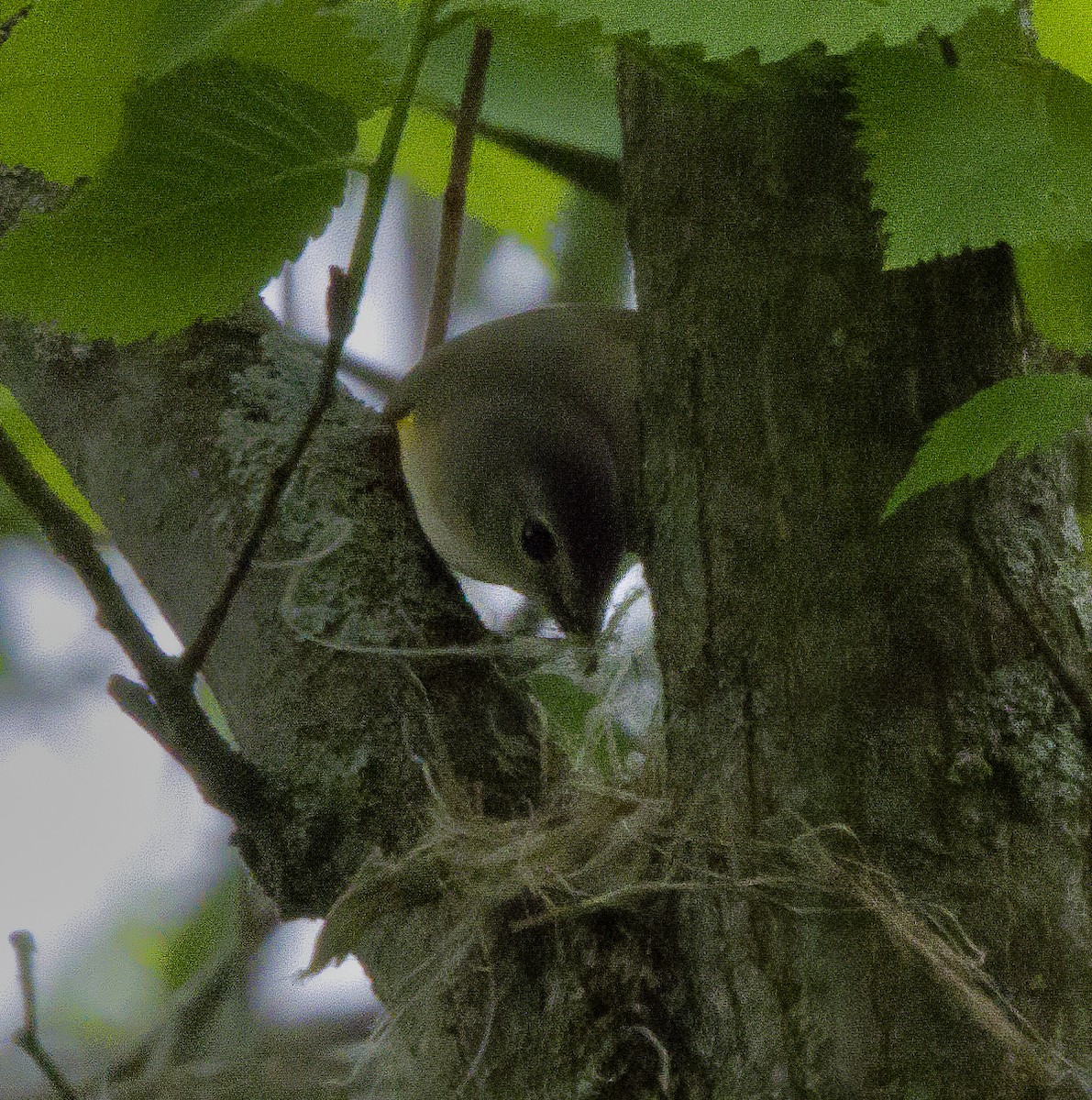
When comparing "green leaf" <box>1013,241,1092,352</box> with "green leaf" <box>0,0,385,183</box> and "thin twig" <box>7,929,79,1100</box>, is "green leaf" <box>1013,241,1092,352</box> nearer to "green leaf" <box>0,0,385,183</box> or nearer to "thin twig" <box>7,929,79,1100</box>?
"green leaf" <box>0,0,385,183</box>

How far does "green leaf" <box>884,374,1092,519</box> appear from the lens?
1032 millimetres

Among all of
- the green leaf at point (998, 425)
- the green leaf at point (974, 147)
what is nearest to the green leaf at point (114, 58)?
the green leaf at point (974, 147)

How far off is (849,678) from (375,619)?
2.16 feet

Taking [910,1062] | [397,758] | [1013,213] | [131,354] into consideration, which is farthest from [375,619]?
[1013,213]

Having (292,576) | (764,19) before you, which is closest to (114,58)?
(764,19)

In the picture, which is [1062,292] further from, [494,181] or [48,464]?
[48,464]

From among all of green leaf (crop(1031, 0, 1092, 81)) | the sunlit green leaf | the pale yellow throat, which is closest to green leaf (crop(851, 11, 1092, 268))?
green leaf (crop(1031, 0, 1092, 81))

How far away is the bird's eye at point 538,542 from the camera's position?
2246 mm

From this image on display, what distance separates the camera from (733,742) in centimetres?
131

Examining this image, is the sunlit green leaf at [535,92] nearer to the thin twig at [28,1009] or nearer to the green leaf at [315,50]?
the green leaf at [315,50]

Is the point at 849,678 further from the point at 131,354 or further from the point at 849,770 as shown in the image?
the point at 131,354

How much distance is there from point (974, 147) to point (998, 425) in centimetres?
20

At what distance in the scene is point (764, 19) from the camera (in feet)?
2.86

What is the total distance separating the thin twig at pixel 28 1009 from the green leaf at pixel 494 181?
1179 mm
